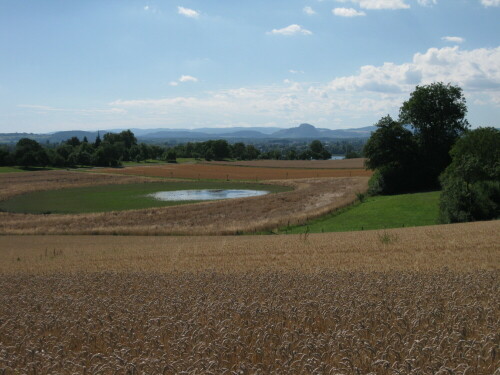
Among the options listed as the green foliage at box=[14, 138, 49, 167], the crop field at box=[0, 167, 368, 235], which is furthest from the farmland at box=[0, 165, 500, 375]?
the green foliage at box=[14, 138, 49, 167]

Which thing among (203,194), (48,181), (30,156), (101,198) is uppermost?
(30,156)

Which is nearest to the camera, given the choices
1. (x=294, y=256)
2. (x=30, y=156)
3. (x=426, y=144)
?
(x=294, y=256)

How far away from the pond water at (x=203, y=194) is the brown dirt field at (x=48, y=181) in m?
21.3

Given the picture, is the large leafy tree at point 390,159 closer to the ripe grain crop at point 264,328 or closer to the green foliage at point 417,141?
the green foliage at point 417,141

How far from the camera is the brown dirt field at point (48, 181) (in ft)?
253

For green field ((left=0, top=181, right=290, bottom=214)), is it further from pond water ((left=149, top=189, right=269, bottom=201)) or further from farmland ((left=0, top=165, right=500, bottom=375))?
farmland ((left=0, top=165, right=500, bottom=375))

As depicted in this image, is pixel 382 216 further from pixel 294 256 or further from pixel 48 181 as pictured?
pixel 48 181

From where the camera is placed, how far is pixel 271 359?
6195mm

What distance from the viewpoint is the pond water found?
6606 centimetres

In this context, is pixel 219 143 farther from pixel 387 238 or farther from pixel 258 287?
pixel 258 287

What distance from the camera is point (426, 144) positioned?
7000 centimetres

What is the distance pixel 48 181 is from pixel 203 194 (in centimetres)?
3554

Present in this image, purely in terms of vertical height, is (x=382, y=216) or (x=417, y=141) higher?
(x=417, y=141)

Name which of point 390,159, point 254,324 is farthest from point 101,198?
point 254,324
